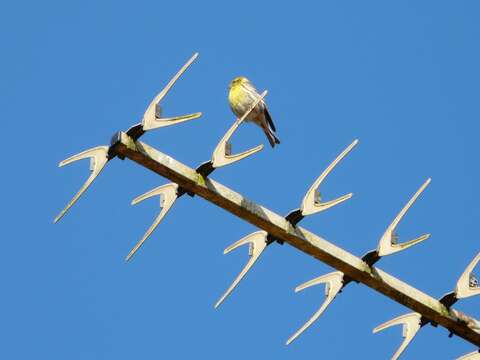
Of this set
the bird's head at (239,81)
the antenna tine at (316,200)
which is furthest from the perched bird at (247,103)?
the antenna tine at (316,200)

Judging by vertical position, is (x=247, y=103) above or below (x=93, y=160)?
above

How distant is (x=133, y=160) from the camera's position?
6129mm

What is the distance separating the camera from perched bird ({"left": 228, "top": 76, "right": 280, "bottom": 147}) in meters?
14.8

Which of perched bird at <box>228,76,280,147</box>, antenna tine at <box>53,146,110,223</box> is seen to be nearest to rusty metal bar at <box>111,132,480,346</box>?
antenna tine at <box>53,146,110,223</box>

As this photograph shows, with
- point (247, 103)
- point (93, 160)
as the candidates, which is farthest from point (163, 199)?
point (247, 103)

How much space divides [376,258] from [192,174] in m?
1.46

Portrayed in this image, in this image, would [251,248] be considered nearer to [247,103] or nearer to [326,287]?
[326,287]

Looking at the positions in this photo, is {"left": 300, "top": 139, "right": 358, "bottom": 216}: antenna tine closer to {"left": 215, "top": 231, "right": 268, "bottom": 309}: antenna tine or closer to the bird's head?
{"left": 215, "top": 231, "right": 268, "bottom": 309}: antenna tine

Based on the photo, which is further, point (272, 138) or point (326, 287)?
point (272, 138)

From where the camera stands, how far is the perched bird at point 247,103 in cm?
1484

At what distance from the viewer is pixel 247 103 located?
49.0 feet

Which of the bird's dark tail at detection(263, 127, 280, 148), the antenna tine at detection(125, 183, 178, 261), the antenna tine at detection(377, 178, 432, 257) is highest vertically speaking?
the bird's dark tail at detection(263, 127, 280, 148)

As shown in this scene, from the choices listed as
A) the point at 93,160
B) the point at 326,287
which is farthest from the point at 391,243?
the point at 93,160

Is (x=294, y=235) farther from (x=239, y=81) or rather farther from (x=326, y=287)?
(x=239, y=81)
